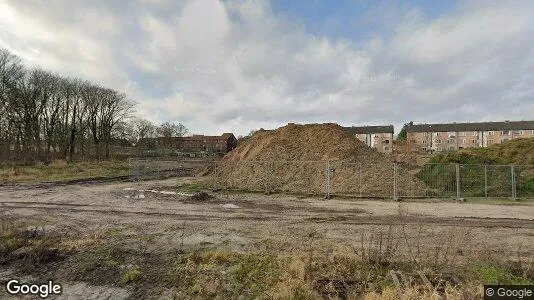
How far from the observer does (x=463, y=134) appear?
367 ft

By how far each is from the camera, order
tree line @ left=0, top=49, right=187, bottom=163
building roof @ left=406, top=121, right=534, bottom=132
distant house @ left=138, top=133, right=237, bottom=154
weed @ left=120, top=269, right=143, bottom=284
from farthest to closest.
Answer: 1. building roof @ left=406, top=121, right=534, bottom=132
2. distant house @ left=138, top=133, right=237, bottom=154
3. tree line @ left=0, top=49, right=187, bottom=163
4. weed @ left=120, top=269, right=143, bottom=284

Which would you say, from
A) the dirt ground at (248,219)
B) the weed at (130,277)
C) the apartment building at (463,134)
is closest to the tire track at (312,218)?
the dirt ground at (248,219)

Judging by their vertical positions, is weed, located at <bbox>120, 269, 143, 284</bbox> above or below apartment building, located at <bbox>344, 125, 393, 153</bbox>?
below

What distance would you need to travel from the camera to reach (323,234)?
11211 mm

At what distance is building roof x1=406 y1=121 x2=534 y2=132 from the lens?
106m

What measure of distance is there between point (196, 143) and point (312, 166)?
85940 millimetres

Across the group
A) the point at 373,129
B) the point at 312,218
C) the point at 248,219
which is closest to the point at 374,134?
the point at 373,129

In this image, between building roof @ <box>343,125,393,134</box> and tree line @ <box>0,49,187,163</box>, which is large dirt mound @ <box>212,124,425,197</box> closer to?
tree line @ <box>0,49,187,163</box>

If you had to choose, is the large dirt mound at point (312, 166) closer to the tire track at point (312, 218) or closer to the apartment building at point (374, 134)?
the tire track at point (312, 218)

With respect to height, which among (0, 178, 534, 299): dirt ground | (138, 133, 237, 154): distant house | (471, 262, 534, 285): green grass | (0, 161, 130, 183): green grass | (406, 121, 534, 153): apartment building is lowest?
(0, 178, 534, 299): dirt ground

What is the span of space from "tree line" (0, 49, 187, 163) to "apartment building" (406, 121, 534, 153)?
267ft

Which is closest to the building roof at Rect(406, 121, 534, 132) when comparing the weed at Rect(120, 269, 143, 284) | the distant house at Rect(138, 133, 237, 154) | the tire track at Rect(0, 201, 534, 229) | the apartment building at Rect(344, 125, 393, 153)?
the apartment building at Rect(344, 125, 393, 153)

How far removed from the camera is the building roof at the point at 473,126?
10641 cm

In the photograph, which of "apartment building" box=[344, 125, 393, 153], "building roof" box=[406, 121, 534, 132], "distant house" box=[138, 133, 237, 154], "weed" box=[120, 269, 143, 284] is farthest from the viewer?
"apartment building" box=[344, 125, 393, 153]
